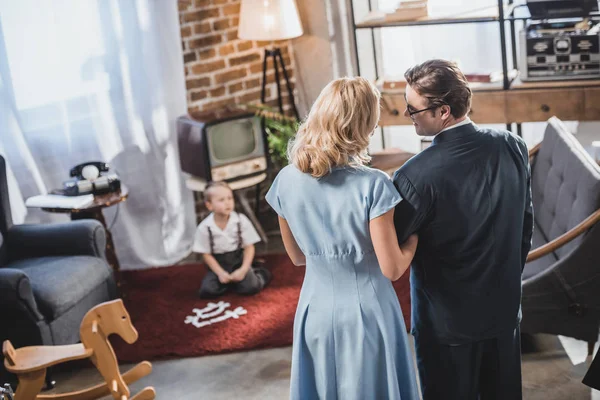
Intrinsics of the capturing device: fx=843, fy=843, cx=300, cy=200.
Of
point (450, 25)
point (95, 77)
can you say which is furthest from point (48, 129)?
point (450, 25)

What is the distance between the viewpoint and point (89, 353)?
343 cm

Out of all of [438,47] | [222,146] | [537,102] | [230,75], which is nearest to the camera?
[537,102]

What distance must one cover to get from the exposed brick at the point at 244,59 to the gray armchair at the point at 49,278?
1641mm

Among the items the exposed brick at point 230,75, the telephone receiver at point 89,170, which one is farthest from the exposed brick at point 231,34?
the telephone receiver at point 89,170

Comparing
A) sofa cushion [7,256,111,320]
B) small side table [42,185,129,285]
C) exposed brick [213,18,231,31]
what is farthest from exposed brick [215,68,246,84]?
sofa cushion [7,256,111,320]

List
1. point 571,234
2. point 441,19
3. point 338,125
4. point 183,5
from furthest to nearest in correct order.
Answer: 1. point 183,5
2. point 441,19
3. point 571,234
4. point 338,125

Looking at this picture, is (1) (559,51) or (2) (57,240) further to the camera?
(1) (559,51)

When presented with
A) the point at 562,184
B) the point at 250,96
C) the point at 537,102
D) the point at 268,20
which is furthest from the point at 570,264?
the point at 250,96

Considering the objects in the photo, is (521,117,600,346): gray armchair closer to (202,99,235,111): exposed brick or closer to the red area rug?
the red area rug

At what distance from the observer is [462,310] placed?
2.49 m

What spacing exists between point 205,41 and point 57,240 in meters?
1.74

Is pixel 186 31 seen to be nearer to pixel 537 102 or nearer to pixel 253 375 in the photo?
pixel 537 102

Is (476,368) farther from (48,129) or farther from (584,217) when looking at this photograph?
(48,129)

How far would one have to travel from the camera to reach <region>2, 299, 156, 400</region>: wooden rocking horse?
3375 millimetres
